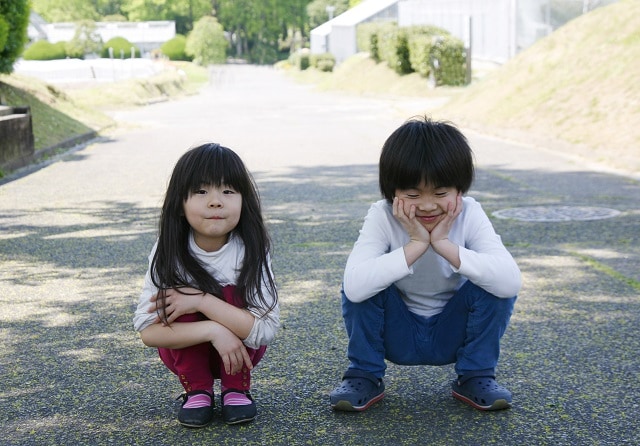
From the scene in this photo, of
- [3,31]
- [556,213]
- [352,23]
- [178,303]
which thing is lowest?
[556,213]

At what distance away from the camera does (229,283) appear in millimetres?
3369

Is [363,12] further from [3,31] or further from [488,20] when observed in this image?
[3,31]

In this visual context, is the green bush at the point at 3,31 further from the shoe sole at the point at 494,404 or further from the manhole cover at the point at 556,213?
the shoe sole at the point at 494,404

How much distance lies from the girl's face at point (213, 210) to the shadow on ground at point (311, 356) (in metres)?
0.69

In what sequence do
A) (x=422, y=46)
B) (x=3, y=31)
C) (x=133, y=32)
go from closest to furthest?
1. (x=3, y=31)
2. (x=422, y=46)
3. (x=133, y=32)

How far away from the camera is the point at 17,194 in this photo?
10352 millimetres

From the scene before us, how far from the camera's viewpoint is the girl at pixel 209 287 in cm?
326

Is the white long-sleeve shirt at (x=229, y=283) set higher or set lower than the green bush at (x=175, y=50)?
lower

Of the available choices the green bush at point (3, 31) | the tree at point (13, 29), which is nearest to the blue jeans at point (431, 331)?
the green bush at point (3, 31)

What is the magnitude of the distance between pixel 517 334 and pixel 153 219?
4.54m

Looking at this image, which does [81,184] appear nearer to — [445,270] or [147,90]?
[445,270]

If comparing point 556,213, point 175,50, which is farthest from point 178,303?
point 175,50

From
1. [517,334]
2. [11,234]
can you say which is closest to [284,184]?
[11,234]

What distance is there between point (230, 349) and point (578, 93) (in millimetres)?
14129
